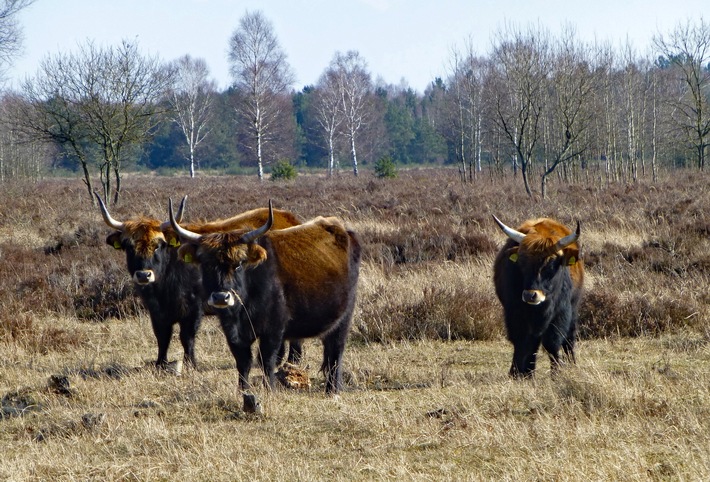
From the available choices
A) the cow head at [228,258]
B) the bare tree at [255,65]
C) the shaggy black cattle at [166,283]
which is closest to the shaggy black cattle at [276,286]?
the cow head at [228,258]

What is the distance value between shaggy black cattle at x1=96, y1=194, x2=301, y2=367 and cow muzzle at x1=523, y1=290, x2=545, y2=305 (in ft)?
8.77

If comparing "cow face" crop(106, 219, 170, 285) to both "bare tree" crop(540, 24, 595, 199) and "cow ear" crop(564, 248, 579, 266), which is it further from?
"bare tree" crop(540, 24, 595, 199)

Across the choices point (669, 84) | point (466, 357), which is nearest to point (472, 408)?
point (466, 357)

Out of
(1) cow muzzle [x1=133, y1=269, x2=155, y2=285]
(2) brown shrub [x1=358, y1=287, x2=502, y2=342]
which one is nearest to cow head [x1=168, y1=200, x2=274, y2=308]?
(1) cow muzzle [x1=133, y1=269, x2=155, y2=285]

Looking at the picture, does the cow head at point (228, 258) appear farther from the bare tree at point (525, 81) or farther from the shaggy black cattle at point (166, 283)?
the bare tree at point (525, 81)

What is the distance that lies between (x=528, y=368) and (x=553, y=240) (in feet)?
3.89

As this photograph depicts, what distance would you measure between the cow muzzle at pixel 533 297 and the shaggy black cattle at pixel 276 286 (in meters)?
1.72

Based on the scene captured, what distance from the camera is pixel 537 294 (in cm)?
678

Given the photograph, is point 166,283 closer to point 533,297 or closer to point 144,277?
point 144,277

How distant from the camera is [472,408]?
5.72m

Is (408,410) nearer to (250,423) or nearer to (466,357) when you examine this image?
(250,423)

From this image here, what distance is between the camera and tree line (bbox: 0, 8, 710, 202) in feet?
87.5

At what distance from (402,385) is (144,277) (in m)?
2.87

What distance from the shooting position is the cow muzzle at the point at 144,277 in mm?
7945
